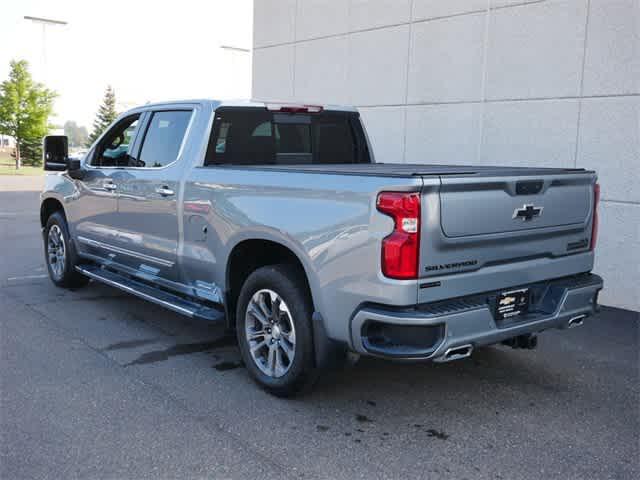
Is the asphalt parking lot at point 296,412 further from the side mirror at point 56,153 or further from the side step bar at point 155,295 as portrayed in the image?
the side mirror at point 56,153

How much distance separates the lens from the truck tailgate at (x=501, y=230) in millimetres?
3621

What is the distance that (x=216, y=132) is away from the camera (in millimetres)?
5234

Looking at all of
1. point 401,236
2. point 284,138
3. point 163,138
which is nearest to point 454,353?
point 401,236

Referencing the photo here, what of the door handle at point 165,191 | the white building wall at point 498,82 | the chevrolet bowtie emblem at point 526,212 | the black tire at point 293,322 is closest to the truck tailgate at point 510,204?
the chevrolet bowtie emblem at point 526,212

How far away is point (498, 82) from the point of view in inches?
321

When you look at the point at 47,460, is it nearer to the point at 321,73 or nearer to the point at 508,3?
the point at 508,3

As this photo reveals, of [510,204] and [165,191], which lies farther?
[165,191]

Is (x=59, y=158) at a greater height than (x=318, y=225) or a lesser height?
greater

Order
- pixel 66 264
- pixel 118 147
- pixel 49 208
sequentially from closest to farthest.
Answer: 1. pixel 118 147
2. pixel 66 264
3. pixel 49 208

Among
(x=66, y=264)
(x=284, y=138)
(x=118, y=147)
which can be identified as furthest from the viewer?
(x=66, y=264)

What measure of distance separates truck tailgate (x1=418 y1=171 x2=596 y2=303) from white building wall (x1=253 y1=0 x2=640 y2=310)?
2949 mm

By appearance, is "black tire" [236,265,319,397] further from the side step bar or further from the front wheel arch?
the front wheel arch

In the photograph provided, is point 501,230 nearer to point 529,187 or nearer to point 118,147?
point 529,187

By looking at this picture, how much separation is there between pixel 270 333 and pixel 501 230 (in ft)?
5.38
